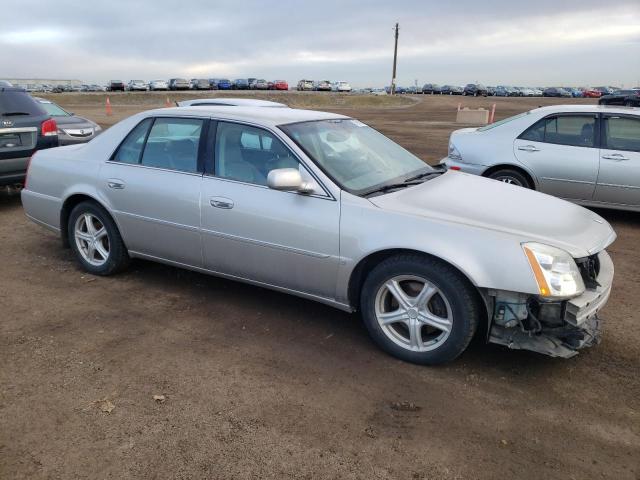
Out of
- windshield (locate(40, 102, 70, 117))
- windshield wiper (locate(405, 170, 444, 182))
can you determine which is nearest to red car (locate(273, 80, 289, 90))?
windshield (locate(40, 102, 70, 117))

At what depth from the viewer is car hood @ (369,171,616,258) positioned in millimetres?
3387

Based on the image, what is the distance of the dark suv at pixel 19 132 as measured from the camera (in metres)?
7.45

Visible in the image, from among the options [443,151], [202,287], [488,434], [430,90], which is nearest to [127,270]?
[202,287]

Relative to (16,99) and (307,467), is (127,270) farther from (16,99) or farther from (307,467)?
(16,99)

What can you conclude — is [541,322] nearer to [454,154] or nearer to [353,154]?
[353,154]

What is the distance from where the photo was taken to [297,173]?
3.72 meters

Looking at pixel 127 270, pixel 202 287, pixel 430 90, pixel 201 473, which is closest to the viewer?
pixel 201 473

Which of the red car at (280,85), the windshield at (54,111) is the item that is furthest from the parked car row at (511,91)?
the windshield at (54,111)

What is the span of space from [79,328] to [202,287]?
3.76ft

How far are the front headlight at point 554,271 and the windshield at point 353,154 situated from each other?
122 cm

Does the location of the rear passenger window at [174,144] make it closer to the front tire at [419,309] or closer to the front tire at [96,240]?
the front tire at [96,240]

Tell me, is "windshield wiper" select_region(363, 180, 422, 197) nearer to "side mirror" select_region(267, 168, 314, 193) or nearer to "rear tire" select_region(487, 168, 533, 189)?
"side mirror" select_region(267, 168, 314, 193)

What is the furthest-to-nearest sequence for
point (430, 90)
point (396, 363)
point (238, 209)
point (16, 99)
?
1. point (430, 90)
2. point (16, 99)
3. point (238, 209)
4. point (396, 363)

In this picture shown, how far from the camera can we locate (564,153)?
718 centimetres
